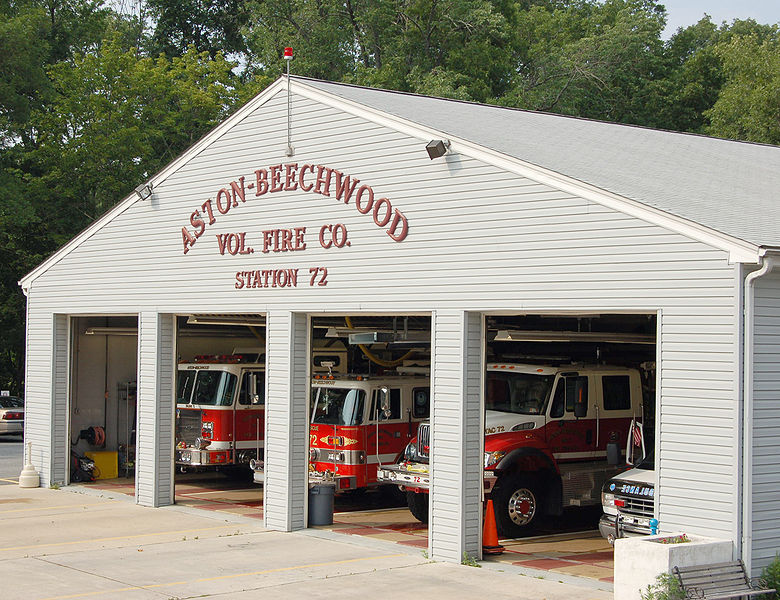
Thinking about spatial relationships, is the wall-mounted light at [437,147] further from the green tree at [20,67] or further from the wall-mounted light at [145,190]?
the green tree at [20,67]

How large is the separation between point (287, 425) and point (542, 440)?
400 cm

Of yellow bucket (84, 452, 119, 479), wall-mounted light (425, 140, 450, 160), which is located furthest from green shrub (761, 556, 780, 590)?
yellow bucket (84, 452, 119, 479)

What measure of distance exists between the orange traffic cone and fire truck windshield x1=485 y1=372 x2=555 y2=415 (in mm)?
2814

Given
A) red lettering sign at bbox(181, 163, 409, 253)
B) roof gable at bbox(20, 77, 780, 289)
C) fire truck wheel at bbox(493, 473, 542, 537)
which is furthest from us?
fire truck wheel at bbox(493, 473, 542, 537)

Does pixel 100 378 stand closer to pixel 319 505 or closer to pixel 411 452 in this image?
pixel 319 505

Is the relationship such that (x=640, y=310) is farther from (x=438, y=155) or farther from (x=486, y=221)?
(x=438, y=155)

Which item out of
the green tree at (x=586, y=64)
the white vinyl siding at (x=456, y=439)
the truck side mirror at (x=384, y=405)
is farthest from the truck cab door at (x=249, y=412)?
the green tree at (x=586, y=64)

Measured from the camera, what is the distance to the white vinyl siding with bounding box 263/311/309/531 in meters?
16.6

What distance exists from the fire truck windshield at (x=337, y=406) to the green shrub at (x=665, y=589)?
28.6ft

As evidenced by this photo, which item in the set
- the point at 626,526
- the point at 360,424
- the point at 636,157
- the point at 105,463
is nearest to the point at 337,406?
the point at 360,424

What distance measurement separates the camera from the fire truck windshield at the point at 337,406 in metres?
18.7

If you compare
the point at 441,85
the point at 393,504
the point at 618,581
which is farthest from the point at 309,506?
the point at 441,85

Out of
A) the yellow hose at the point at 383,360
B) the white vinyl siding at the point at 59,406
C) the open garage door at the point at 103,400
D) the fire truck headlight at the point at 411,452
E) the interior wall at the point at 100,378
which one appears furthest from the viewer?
the interior wall at the point at 100,378

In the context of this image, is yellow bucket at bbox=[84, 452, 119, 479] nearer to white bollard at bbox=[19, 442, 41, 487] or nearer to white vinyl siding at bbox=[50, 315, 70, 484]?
white vinyl siding at bbox=[50, 315, 70, 484]
